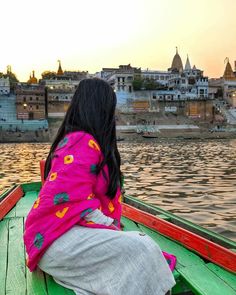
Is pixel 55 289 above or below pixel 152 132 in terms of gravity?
above

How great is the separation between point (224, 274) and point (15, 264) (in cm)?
135

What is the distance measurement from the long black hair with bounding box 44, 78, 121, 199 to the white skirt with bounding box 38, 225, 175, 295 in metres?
0.34

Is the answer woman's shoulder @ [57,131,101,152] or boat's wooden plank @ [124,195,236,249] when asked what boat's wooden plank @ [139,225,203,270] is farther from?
woman's shoulder @ [57,131,101,152]

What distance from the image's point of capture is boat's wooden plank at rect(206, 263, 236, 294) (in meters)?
2.39

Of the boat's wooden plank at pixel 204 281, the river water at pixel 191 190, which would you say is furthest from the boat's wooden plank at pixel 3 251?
the river water at pixel 191 190

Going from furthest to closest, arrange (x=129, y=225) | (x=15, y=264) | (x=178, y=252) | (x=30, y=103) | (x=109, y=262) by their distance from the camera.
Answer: (x=30, y=103), (x=129, y=225), (x=178, y=252), (x=15, y=264), (x=109, y=262)

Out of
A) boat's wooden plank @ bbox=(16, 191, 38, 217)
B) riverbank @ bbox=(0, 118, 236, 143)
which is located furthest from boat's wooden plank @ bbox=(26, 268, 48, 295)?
riverbank @ bbox=(0, 118, 236, 143)

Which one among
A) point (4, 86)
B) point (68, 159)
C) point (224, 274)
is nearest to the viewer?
point (68, 159)

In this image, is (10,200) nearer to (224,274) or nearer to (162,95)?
(224,274)

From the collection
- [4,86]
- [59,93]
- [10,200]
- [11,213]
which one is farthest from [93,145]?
[59,93]

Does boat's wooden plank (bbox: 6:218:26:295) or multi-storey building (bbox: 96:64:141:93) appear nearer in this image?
boat's wooden plank (bbox: 6:218:26:295)

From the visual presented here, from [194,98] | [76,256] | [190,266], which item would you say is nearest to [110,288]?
[76,256]

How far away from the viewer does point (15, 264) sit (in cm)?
272

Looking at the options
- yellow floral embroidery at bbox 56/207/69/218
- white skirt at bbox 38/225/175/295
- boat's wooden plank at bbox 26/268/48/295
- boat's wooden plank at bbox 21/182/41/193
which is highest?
yellow floral embroidery at bbox 56/207/69/218
